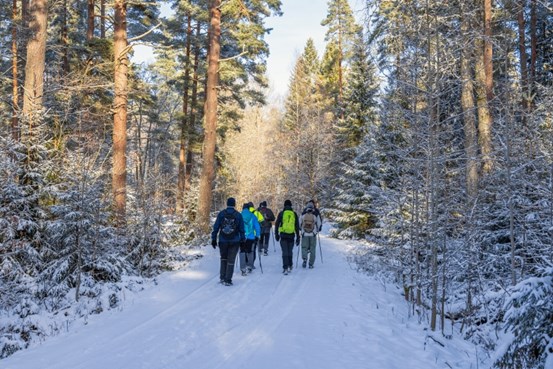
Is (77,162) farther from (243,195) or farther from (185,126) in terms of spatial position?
(243,195)

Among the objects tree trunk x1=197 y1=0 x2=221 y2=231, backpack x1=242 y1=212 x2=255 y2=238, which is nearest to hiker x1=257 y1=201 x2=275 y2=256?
tree trunk x1=197 y1=0 x2=221 y2=231

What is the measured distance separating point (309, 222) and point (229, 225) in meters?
3.56

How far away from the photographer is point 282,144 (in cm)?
3872

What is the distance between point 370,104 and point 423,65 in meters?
18.8

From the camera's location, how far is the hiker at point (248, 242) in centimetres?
1105

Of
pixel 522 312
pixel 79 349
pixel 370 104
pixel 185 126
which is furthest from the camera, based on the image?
pixel 370 104

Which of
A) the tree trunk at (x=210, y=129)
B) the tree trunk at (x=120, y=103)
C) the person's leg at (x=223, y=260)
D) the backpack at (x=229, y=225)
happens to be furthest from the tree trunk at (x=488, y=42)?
the tree trunk at (x=120, y=103)

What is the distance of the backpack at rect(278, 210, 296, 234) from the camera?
12141 mm

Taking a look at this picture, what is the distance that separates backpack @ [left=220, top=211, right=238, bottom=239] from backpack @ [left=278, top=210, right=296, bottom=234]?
2582 mm

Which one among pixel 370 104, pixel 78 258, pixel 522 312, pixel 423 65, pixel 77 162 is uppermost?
pixel 370 104

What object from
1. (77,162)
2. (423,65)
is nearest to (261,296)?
(77,162)

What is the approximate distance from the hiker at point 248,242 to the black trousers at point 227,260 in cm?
128

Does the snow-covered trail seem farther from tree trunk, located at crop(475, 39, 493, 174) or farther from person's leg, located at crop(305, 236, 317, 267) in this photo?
tree trunk, located at crop(475, 39, 493, 174)

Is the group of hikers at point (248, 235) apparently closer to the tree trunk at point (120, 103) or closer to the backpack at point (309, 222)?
the backpack at point (309, 222)
